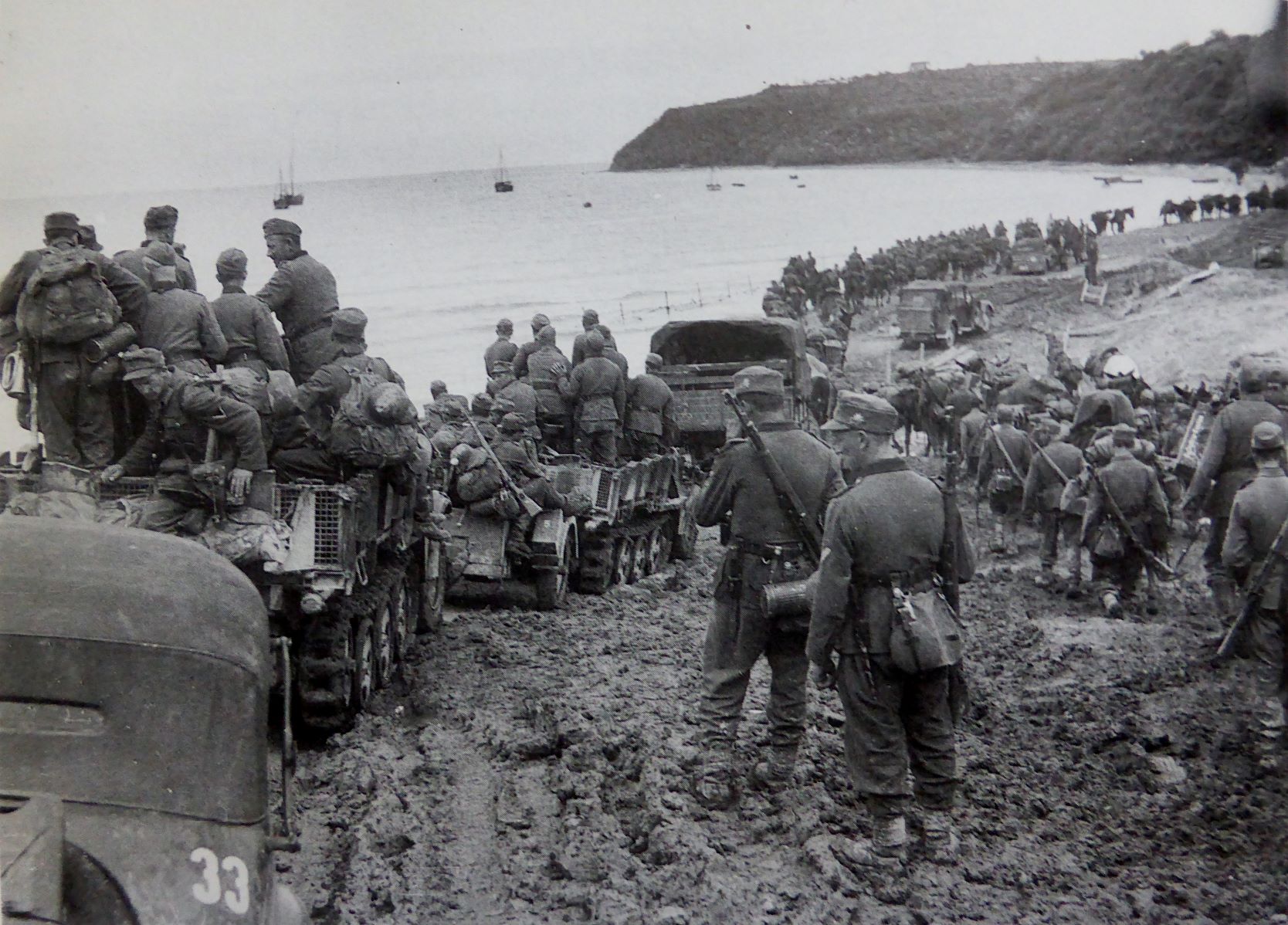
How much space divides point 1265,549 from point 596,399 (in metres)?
7.01

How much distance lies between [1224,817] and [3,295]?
264 inches

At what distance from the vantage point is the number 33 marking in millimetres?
2949

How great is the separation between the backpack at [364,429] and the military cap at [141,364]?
3.75ft

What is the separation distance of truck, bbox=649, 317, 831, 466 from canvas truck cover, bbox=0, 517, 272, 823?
12234 millimetres

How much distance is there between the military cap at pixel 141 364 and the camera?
21.5 ft

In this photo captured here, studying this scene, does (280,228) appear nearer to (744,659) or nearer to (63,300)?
(63,300)

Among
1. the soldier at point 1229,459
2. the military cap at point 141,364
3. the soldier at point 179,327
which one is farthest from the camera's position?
the soldier at point 1229,459

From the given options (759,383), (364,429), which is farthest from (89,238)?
(759,383)

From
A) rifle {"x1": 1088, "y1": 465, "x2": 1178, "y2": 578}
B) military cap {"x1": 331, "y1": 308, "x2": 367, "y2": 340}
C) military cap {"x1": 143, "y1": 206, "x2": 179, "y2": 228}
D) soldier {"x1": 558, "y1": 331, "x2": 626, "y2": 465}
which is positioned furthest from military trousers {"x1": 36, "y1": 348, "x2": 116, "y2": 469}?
rifle {"x1": 1088, "y1": 465, "x2": 1178, "y2": 578}

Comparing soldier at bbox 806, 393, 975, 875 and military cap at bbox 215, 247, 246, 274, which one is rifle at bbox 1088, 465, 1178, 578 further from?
military cap at bbox 215, 247, 246, 274

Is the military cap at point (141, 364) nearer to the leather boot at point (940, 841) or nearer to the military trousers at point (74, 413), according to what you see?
the military trousers at point (74, 413)

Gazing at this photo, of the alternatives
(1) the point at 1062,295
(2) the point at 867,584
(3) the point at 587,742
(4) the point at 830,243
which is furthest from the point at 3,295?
(4) the point at 830,243

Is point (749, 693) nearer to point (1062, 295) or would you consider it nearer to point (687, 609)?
point (687, 609)

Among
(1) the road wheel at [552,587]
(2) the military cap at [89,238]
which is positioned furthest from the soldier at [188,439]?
(1) the road wheel at [552,587]
